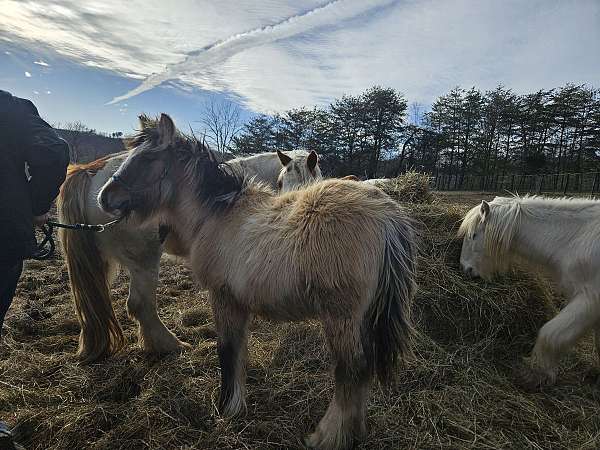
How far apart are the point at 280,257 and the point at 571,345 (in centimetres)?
285

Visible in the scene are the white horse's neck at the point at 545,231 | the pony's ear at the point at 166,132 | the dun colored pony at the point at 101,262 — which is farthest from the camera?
the white horse's neck at the point at 545,231

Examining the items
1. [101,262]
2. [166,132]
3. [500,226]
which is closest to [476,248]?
[500,226]

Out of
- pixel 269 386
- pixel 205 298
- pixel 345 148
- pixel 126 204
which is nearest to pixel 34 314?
pixel 205 298

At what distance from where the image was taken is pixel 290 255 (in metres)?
2.01

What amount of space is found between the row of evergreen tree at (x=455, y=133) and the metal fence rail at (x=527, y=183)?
33.5 inches

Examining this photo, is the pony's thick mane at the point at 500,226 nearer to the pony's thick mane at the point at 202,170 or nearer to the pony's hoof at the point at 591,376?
the pony's hoof at the point at 591,376

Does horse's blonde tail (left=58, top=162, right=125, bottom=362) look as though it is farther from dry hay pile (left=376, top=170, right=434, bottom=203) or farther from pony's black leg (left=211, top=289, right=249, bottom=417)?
dry hay pile (left=376, top=170, right=434, bottom=203)

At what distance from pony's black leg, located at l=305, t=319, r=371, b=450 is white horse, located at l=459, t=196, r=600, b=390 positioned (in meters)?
1.95

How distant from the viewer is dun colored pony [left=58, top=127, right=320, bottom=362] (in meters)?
3.25

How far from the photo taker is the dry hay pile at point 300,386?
2363 mm

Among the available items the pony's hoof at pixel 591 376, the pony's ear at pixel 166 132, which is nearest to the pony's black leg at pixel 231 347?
the pony's ear at pixel 166 132

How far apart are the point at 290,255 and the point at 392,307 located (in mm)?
685

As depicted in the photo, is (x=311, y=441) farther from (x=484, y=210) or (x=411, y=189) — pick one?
(x=411, y=189)

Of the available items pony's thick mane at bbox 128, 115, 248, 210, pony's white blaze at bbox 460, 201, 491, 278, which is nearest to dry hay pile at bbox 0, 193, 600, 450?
pony's white blaze at bbox 460, 201, 491, 278
